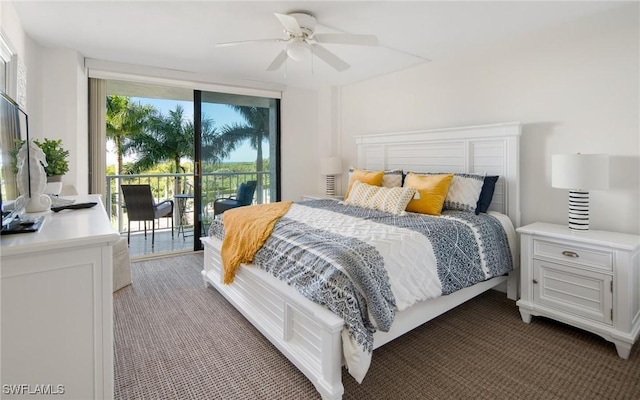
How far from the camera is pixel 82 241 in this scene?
3.80ft

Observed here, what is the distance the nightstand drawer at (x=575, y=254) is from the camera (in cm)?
221

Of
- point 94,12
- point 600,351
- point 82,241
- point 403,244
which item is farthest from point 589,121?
point 94,12

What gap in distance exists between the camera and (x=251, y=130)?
16.5 ft

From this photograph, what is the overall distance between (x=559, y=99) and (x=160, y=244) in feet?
17.2

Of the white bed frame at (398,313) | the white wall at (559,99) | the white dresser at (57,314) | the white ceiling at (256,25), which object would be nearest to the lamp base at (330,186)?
the white bed frame at (398,313)

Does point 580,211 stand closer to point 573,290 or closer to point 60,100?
point 573,290

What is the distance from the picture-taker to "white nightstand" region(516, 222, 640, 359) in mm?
2141

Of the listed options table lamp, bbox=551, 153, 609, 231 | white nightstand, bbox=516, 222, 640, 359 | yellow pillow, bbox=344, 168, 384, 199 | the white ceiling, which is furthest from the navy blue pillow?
the white ceiling

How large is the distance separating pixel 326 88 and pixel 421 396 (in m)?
4.40

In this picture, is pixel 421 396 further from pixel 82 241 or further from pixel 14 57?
pixel 14 57

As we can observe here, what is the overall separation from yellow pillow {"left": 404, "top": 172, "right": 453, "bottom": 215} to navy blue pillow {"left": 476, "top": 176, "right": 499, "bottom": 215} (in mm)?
299

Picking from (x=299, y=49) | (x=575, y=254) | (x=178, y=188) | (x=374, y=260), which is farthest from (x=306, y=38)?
(x=178, y=188)

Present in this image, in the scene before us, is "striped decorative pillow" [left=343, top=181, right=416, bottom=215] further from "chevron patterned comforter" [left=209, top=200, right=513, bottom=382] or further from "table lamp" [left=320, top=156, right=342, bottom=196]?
"table lamp" [left=320, top=156, right=342, bottom=196]

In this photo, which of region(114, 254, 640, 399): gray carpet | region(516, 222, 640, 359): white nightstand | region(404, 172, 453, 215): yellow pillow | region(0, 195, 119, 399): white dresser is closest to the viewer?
region(0, 195, 119, 399): white dresser
